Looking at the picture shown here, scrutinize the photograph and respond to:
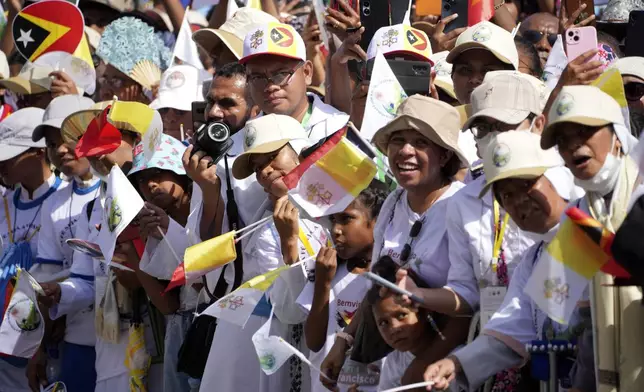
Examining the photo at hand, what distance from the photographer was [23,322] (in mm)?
8508

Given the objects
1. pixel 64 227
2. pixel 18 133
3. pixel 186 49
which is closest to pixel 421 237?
pixel 64 227

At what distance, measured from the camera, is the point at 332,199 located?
6.12m

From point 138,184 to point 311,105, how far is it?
3.89 feet

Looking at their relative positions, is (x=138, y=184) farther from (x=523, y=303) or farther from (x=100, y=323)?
(x=523, y=303)

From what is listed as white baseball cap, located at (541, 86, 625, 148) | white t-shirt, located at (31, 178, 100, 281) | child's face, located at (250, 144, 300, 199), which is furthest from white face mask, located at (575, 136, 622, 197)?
white t-shirt, located at (31, 178, 100, 281)

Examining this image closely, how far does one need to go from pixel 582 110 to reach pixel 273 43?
9.28 ft

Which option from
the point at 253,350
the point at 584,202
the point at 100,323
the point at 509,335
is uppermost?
the point at 584,202

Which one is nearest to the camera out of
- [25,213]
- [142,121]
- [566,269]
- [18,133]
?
[566,269]

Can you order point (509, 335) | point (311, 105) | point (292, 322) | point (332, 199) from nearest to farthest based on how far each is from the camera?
point (509, 335)
point (332, 199)
point (292, 322)
point (311, 105)

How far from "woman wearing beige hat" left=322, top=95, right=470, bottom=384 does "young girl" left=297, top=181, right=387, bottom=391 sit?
267mm

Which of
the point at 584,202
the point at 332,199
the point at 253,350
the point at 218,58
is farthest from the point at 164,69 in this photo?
the point at 584,202

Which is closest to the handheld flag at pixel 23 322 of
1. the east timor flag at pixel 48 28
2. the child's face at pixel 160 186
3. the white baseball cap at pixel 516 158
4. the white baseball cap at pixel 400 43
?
the child's face at pixel 160 186

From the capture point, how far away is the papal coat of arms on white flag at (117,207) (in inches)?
284

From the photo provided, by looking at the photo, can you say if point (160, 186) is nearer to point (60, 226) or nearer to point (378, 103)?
point (60, 226)
